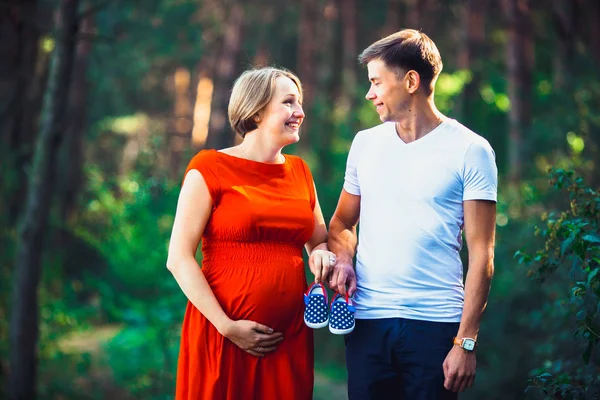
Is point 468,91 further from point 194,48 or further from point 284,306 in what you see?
point 194,48

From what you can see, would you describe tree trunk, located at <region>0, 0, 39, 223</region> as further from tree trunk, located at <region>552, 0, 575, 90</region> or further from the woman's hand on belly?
tree trunk, located at <region>552, 0, 575, 90</region>

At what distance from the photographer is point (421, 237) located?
3.39 meters

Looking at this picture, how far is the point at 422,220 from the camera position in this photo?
3398 mm

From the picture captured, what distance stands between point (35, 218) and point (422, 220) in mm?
5798

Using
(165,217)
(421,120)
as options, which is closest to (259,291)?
(421,120)

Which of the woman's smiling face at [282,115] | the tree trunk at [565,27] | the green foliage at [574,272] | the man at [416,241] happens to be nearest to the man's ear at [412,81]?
the man at [416,241]

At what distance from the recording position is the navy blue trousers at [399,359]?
3.33m

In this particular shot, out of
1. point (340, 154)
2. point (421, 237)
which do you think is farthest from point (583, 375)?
point (340, 154)

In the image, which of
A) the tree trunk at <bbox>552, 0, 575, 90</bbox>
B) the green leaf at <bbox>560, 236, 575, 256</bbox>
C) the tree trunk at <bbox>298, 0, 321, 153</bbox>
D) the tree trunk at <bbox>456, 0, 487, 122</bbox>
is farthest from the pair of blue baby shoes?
the tree trunk at <bbox>298, 0, 321, 153</bbox>

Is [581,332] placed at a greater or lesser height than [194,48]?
lesser

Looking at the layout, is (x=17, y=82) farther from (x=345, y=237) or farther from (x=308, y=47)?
(x=308, y=47)

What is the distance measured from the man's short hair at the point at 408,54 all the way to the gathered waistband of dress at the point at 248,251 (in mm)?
1008

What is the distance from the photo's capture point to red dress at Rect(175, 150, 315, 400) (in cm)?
366

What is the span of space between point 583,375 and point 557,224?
2.64 ft
